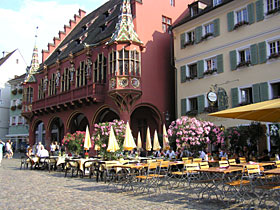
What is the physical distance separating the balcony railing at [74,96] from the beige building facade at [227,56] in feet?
19.6

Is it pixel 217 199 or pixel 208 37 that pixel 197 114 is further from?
pixel 217 199

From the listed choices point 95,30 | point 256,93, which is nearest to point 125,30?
point 95,30

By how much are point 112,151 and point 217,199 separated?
611 cm

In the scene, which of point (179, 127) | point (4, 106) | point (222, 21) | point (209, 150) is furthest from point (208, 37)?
point (4, 106)

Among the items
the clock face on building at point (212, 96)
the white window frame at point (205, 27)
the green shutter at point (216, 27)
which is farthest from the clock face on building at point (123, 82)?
the green shutter at point (216, 27)

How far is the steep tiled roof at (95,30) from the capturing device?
2618 centimetres

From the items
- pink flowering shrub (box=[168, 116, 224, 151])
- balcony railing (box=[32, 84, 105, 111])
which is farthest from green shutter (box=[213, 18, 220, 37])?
balcony railing (box=[32, 84, 105, 111])

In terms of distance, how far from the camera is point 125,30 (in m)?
22.2

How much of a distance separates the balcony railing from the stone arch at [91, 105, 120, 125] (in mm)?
Answer: 1026

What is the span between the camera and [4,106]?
1852 inches

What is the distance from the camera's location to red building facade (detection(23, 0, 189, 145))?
22.2 meters

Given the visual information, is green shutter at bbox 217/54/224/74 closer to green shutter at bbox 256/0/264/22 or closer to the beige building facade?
the beige building facade

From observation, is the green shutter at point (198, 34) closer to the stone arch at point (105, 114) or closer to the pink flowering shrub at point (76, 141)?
the stone arch at point (105, 114)

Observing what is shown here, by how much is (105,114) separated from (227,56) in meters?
11.7
